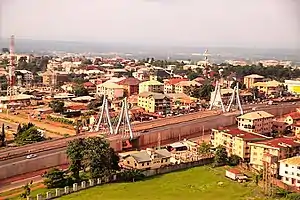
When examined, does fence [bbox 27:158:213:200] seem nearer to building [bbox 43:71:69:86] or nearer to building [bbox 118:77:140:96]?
building [bbox 118:77:140:96]

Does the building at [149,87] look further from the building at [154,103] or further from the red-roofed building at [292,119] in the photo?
the red-roofed building at [292,119]

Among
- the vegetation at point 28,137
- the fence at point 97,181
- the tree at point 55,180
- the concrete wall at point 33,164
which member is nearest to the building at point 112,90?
the vegetation at point 28,137

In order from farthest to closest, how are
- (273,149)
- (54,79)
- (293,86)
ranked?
(54,79) < (293,86) < (273,149)

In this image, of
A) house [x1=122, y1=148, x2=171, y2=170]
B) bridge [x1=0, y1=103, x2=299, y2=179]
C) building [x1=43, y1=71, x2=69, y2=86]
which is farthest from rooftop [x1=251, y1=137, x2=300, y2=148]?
building [x1=43, y1=71, x2=69, y2=86]

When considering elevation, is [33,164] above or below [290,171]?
below

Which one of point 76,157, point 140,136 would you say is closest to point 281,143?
point 140,136

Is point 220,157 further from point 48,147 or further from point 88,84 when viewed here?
point 88,84
